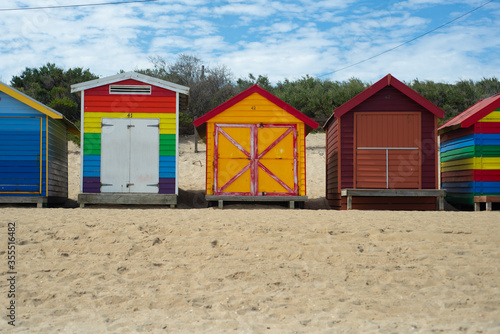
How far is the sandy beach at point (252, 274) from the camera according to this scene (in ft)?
17.2

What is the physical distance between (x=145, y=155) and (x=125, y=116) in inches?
42.5

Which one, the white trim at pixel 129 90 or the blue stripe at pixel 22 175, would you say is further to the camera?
the white trim at pixel 129 90

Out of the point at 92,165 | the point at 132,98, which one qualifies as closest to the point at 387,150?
the point at 132,98

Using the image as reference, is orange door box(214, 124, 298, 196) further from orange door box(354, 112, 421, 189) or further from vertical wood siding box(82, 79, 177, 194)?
orange door box(354, 112, 421, 189)

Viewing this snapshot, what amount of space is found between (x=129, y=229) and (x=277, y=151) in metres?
5.09

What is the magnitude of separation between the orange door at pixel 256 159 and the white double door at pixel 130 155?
5.09 ft

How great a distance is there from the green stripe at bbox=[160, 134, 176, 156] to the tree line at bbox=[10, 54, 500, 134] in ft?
49.4

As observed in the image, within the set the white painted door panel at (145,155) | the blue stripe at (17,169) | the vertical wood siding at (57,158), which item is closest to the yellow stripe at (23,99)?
the vertical wood siding at (57,158)

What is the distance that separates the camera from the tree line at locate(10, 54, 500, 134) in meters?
30.3

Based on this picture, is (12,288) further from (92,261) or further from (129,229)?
(129,229)

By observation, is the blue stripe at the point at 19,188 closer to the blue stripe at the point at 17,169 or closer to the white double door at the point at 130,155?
the blue stripe at the point at 17,169

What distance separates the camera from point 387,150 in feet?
41.2

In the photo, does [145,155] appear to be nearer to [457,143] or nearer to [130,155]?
[130,155]

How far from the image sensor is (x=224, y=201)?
43.0ft
